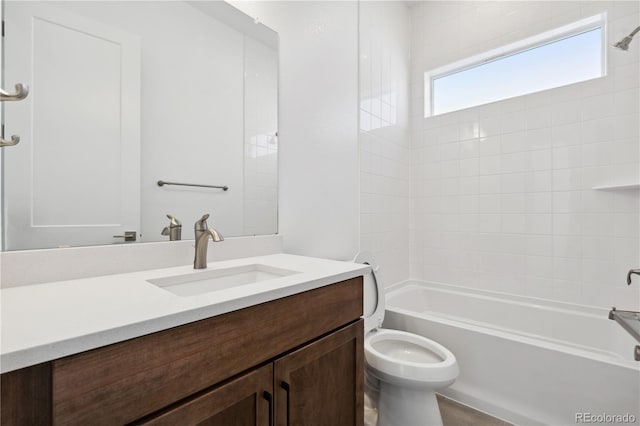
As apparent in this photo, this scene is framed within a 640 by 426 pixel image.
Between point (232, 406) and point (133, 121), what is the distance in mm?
1071

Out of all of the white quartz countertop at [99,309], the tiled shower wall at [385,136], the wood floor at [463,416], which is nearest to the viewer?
the white quartz countertop at [99,309]

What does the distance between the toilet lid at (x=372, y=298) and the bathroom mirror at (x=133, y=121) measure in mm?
573

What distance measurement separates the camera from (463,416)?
1.62 metres

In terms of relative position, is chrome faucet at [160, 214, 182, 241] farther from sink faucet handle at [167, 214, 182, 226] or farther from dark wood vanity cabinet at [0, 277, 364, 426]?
dark wood vanity cabinet at [0, 277, 364, 426]

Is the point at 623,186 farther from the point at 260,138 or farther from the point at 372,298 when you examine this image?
the point at 260,138

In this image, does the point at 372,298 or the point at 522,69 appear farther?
the point at 522,69

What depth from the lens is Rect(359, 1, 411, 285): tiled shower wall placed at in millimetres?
1939

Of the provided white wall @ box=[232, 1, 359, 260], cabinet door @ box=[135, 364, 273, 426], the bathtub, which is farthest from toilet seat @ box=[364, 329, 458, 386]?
cabinet door @ box=[135, 364, 273, 426]

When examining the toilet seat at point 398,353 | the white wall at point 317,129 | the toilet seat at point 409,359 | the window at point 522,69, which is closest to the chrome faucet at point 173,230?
the white wall at point 317,129

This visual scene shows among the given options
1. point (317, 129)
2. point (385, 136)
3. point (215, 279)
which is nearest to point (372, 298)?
point (215, 279)

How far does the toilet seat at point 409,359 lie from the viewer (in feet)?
4.27

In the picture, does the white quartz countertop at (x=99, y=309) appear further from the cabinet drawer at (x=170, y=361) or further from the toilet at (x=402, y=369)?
the toilet at (x=402, y=369)

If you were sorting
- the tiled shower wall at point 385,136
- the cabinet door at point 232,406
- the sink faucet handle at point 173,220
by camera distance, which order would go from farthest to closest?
the tiled shower wall at point 385,136 < the sink faucet handle at point 173,220 < the cabinet door at point 232,406

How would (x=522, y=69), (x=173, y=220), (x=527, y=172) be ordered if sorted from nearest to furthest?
(x=173, y=220) < (x=527, y=172) < (x=522, y=69)
